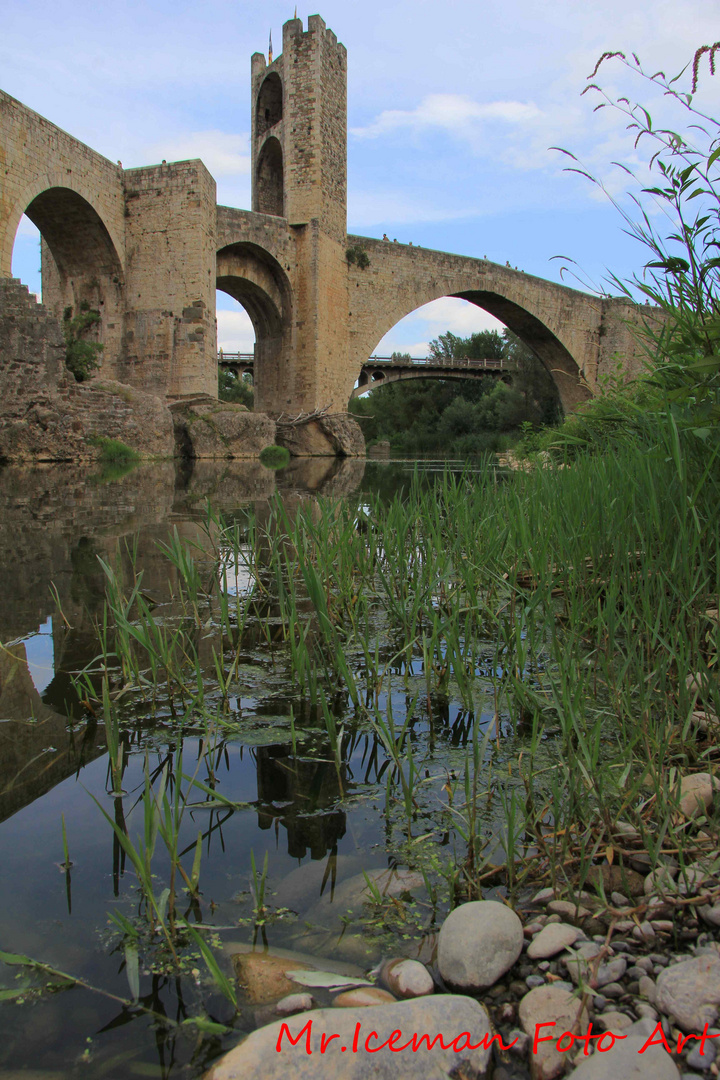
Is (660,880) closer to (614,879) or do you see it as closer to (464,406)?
(614,879)

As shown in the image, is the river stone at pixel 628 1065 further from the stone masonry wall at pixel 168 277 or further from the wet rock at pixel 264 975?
the stone masonry wall at pixel 168 277

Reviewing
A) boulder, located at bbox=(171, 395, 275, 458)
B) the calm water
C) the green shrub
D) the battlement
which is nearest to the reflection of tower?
the calm water

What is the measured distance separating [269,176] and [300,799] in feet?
66.5

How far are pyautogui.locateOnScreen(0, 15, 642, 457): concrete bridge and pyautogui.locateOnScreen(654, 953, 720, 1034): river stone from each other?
9857 mm

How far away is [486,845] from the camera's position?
46.1 inches

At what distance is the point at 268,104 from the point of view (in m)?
18.7

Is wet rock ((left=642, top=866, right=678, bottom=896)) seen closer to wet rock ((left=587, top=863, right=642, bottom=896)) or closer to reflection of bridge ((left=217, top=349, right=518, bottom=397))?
wet rock ((left=587, top=863, right=642, bottom=896))

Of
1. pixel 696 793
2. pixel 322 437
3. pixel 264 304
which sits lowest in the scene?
pixel 696 793

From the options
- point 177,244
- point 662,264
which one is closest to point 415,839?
point 662,264

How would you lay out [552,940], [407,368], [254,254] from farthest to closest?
[407,368] < [254,254] < [552,940]

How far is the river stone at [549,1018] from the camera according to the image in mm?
780

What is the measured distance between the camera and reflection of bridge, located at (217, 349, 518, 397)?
104 ft

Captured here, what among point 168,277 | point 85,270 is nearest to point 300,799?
point 168,277

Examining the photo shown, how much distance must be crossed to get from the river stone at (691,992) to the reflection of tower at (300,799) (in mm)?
548
